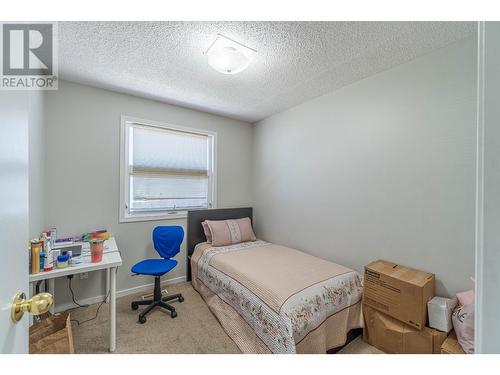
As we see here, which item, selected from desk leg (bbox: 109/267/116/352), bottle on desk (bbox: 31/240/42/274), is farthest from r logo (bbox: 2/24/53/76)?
desk leg (bbox: 109/267/116/352)

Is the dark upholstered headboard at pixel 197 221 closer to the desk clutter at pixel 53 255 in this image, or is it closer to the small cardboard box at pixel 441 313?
the desk clutter at pixel 53 255

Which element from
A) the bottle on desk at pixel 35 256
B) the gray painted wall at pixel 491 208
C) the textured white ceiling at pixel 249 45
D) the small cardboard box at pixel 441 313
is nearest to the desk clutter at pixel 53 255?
the bottle on desk at pixel 35 256

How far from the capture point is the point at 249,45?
171 centimetres

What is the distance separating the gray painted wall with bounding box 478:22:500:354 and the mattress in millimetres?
1193

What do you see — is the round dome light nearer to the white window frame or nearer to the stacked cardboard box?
the white window frame

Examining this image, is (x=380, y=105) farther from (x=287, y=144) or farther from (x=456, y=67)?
(x=287, y=144)

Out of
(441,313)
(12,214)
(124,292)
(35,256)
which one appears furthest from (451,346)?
(124,292)

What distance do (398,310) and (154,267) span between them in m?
2.32

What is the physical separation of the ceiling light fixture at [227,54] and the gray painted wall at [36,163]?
4.62 ft

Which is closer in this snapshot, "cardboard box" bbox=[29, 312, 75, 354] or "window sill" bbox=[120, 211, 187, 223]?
"cardboard box" bbox=[29, 312, 75, 354]

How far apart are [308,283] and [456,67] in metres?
2.12

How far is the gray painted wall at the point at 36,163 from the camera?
1.69 metres

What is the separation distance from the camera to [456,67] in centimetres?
165

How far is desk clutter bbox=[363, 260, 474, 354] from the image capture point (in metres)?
1.43
